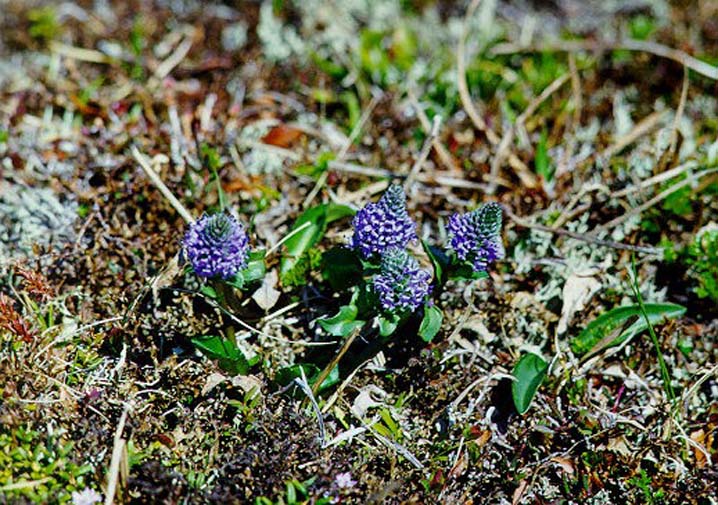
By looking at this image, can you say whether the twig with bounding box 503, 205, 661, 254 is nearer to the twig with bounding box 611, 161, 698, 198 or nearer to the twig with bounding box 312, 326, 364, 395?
the twig with bounding box 611, 161, 698, 198

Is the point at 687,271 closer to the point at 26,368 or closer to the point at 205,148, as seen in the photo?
the point at 205,148

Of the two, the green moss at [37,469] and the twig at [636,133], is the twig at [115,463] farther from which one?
the twig at [636,133]

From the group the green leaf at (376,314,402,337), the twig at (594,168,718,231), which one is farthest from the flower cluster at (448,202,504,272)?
the twig at (594,168,718,231)

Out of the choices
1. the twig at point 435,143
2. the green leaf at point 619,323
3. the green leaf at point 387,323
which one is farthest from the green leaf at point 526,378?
the twig at point 435,143

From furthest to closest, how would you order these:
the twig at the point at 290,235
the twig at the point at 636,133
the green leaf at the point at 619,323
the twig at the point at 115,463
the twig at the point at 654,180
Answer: the twig at the point at 636,133 < the twig at the point at 654,180 < the twig at the point at 290,235 < the green leaf at the point at 619,323 < the twig at the point at 115,463

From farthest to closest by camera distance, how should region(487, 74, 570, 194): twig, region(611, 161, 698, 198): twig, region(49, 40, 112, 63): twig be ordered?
region(49, 40, 112, 63): twig
region(487, 74, 570, 194): twig
region(611, 161, 698, 198): twig

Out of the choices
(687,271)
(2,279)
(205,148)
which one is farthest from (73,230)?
(687,271)
